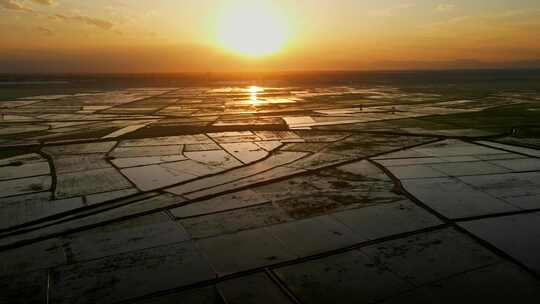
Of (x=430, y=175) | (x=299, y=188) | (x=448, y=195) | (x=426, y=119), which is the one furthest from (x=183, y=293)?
(x=426, y=119)

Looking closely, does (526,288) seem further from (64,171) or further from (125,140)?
(125,140)

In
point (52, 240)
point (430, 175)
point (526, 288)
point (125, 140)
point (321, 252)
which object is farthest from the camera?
point (125, 140)

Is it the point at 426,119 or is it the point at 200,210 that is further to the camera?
A: the point at 426,119

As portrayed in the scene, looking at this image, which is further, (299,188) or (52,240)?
(299,188)

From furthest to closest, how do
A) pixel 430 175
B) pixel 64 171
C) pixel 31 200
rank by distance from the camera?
1. pixel 64 171
2. pixel 430 175
3. pixel 31 200

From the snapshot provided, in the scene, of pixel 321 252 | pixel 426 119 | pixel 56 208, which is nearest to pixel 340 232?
pixel 321 252

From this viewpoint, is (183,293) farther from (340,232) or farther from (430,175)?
(430,175)

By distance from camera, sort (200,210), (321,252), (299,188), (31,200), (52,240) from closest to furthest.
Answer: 1. (321,252)
2. (52,240)
3. (200,210)
4. (31,200)
5. (299,188)

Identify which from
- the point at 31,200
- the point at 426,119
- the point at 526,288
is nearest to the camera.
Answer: the point at 526,288
